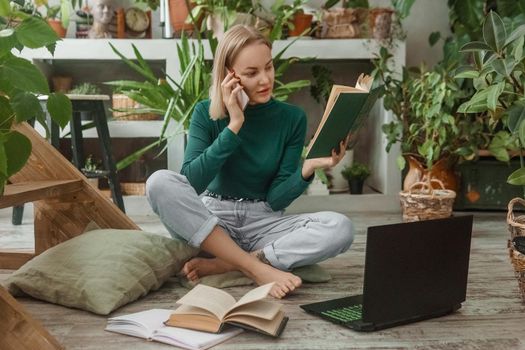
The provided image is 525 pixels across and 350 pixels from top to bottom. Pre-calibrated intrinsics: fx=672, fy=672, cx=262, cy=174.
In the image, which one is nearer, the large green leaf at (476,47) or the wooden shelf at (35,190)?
the wooden shelf at (35,190)

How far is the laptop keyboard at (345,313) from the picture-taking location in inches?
62.3

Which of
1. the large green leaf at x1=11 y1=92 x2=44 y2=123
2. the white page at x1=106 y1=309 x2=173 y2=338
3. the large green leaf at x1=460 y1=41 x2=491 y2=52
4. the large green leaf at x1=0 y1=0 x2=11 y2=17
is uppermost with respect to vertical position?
the large green leaf at x1=0 y1=0 x2=11 y2=17

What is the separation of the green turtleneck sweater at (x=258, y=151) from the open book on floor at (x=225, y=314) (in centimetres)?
58

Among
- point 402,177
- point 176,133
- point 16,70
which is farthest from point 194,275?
point 402,177

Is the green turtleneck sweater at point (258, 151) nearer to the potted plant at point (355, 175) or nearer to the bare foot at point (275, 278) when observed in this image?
the bare foot at point (275, 278)

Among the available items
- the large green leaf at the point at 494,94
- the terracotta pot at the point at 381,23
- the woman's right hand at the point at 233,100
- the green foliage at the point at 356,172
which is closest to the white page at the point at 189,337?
the woman's right hand at the point at 233,100

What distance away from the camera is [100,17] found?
12.1ft

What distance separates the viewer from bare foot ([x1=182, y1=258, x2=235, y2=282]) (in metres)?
1.99

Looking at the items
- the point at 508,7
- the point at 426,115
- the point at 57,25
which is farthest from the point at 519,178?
the point at 57,25

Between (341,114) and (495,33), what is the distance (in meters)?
0.50

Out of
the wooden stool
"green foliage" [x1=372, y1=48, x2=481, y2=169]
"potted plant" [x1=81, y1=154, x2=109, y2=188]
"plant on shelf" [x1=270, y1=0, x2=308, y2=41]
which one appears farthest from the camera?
"plant on shelf" [x1=270, y1=0, x2=308, y2=41]

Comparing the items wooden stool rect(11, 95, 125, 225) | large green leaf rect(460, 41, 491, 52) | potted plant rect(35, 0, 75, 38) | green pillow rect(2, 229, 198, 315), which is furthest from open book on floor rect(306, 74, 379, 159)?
potted plant rect(35, 0, 75, 38)

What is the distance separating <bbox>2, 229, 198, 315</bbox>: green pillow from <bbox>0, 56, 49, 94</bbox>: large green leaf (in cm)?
60

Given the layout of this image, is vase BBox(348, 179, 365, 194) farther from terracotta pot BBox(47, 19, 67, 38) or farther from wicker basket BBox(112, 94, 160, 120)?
terracotta pot BBox(47, 19, 67, 38)
